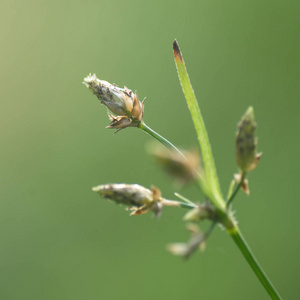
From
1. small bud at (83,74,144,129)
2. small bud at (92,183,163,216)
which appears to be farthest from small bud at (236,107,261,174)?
small bud at (83,74,144,129)

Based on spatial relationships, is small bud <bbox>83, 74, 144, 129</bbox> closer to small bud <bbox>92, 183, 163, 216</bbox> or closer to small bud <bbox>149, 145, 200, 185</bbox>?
small bud <bbox>92, 183, 163, 216</bbox>

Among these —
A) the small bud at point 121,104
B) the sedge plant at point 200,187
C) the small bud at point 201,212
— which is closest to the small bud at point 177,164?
the sedge plant at point 200,187

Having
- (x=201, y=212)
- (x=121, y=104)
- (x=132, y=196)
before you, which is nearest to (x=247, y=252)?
(x=201, y=212)

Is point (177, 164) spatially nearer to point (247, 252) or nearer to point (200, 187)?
point (200, 187)

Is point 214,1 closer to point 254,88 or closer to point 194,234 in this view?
point 254,88

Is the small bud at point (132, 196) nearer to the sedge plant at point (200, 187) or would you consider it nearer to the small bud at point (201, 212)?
the sedge plant at point (200, 187)

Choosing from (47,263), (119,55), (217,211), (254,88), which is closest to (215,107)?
(254,88)
